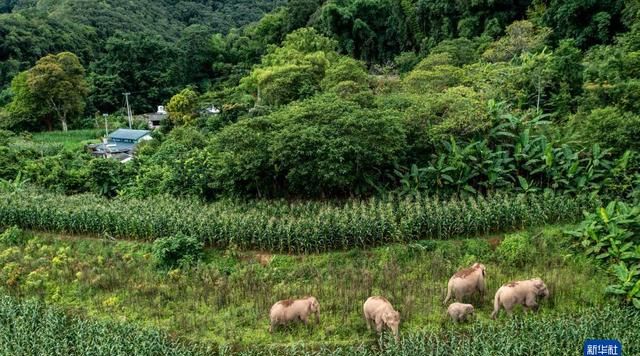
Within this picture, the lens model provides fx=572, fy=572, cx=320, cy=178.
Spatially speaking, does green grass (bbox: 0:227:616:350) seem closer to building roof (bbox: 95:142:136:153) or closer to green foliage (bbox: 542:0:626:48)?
building roof (bbox: 95:142:136:153)

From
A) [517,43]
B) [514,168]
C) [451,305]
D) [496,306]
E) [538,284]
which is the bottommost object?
[496,306]

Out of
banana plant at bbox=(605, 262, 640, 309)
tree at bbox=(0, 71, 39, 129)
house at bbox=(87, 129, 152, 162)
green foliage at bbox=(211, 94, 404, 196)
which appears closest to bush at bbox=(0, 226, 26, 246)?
green foliage at bbox=(211, 94, 404, 196)

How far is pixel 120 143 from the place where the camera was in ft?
125

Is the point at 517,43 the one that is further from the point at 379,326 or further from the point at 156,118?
the point at 156,118

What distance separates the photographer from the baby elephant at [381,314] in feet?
37.0

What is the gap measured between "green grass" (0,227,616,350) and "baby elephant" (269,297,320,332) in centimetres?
22

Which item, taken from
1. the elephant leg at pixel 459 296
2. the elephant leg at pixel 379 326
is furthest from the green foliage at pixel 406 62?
the elephant leg at pixel 379 326

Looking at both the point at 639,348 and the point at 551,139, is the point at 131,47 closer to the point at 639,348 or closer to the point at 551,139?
the point at 551,139

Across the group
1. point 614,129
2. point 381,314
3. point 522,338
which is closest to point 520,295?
point 522,338

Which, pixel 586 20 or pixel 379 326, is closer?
pixel 379 326

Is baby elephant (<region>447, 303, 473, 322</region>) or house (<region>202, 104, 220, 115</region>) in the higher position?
house (<region>202, 104, 220, 115</region>)

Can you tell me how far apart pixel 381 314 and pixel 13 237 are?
12.4m

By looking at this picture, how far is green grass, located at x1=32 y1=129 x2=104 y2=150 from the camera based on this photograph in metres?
39.0

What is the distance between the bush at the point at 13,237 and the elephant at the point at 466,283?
13226 mm
